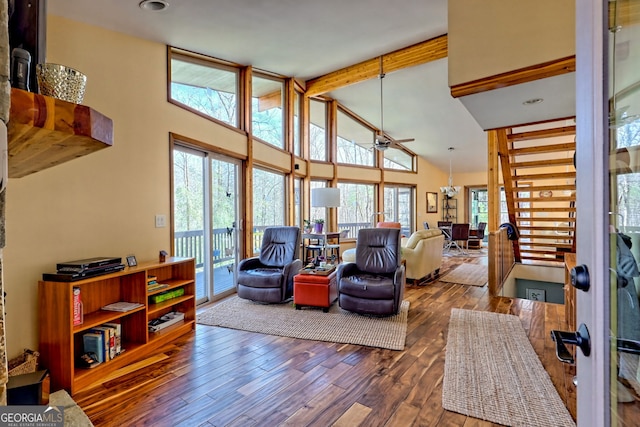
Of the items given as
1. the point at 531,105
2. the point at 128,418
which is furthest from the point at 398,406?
the point at 531,105

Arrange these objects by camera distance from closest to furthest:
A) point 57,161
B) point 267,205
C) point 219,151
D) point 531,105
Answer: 1. point 57,161
2. point 531,105
3. point 219,151
4. point 267,205

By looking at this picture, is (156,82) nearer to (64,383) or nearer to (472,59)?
(64,383)

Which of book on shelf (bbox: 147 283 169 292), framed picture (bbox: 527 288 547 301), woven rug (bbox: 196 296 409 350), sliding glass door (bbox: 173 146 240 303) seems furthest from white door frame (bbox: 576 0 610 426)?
framed picture (bbox: 527 288 547 301)

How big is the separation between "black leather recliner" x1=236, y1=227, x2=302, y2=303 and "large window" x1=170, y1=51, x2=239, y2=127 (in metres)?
1.93

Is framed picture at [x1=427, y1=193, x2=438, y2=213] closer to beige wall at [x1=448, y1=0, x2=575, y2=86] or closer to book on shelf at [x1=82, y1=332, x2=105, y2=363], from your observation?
beige wall at [x1=448, y1=0, x2=575, y2=86]

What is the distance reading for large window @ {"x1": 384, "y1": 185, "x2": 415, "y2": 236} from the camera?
31.4 feet

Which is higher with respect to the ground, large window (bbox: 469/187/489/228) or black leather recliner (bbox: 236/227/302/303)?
large window (bbox: 469/187/489/228)

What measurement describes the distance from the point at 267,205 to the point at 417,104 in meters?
4.14

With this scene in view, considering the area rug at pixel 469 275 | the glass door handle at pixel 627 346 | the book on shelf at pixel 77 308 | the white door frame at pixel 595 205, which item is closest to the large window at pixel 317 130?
the area rug at pixel 469 275

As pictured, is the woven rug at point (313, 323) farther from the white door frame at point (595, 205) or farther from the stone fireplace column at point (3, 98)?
the stone fireplace column at point (3, 98)

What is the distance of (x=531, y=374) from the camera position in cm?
236

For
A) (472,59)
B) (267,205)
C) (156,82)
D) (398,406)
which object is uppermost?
(156,82)

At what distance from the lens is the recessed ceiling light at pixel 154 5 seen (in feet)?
8.58

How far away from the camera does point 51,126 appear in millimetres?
967
